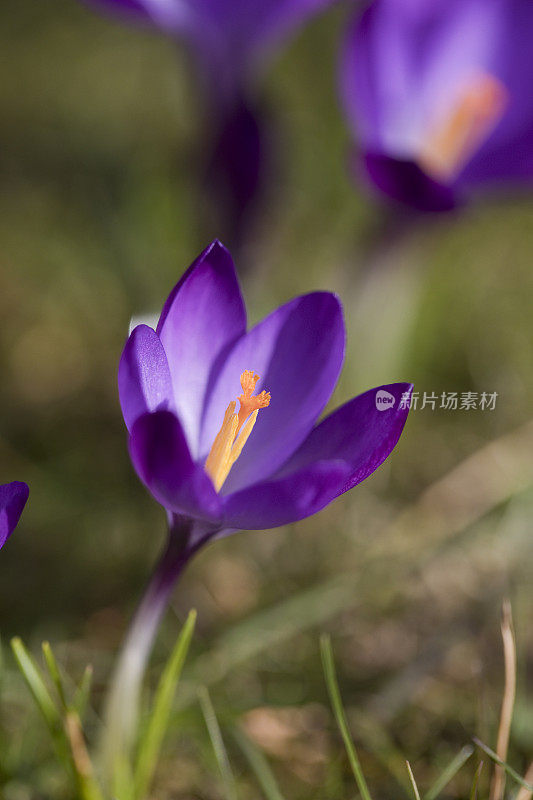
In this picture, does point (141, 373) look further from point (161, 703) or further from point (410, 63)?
point (410, 63)

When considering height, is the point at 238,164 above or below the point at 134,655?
above

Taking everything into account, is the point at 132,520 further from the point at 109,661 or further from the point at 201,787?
the point at 201,787

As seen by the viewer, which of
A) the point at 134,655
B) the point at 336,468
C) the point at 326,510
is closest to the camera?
the point at 336,468

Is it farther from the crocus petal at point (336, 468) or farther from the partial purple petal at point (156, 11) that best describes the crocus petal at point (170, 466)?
the partial purple petal at point (156, 11)

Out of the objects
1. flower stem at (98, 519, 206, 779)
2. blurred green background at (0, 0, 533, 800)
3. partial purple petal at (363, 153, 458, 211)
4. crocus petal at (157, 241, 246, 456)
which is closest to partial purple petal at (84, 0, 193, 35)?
blurred green background at (0, 0, 533, 800)

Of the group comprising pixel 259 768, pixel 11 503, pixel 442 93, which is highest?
pixel 442 93

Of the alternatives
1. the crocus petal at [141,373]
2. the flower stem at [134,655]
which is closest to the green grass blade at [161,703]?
the flower stem at [134,655]

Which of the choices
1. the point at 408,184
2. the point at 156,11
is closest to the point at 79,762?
the point at 408,184
